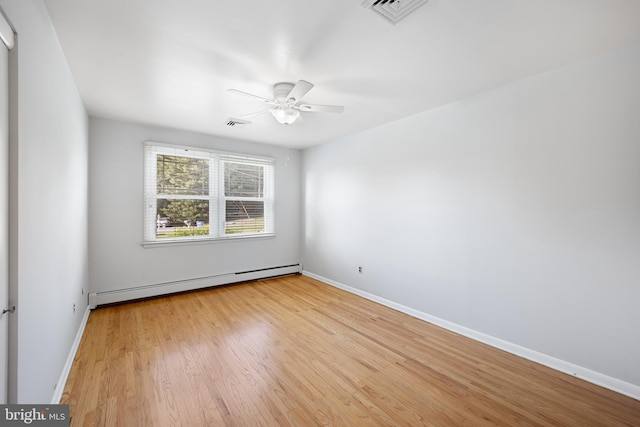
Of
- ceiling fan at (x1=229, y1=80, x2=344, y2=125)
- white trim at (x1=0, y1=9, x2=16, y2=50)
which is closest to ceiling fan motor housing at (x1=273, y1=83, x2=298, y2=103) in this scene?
ceiling fan at (x1=229, y1=80, x2=344, y2=125)

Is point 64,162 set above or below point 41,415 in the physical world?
above

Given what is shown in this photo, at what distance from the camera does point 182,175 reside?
163 inches

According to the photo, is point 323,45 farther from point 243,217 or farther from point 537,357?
point 243,217

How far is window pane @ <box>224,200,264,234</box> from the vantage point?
4.58m

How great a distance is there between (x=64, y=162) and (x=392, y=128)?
345 cm

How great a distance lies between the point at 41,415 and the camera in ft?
4.35

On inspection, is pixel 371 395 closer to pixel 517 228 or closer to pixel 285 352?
pixel 285 352

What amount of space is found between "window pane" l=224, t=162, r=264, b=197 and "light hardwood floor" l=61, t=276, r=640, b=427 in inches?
85.1

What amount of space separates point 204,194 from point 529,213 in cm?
423

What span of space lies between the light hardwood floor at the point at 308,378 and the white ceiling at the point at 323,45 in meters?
2.50

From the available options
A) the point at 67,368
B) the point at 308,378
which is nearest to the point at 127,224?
the point at 67,368

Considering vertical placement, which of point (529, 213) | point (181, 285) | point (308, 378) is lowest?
point (308, 378)

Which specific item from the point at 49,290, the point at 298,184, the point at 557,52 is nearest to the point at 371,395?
the point at 49,290

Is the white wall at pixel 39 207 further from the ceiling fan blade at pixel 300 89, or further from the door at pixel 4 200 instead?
the ceiling fan blade at pixel 300 89
